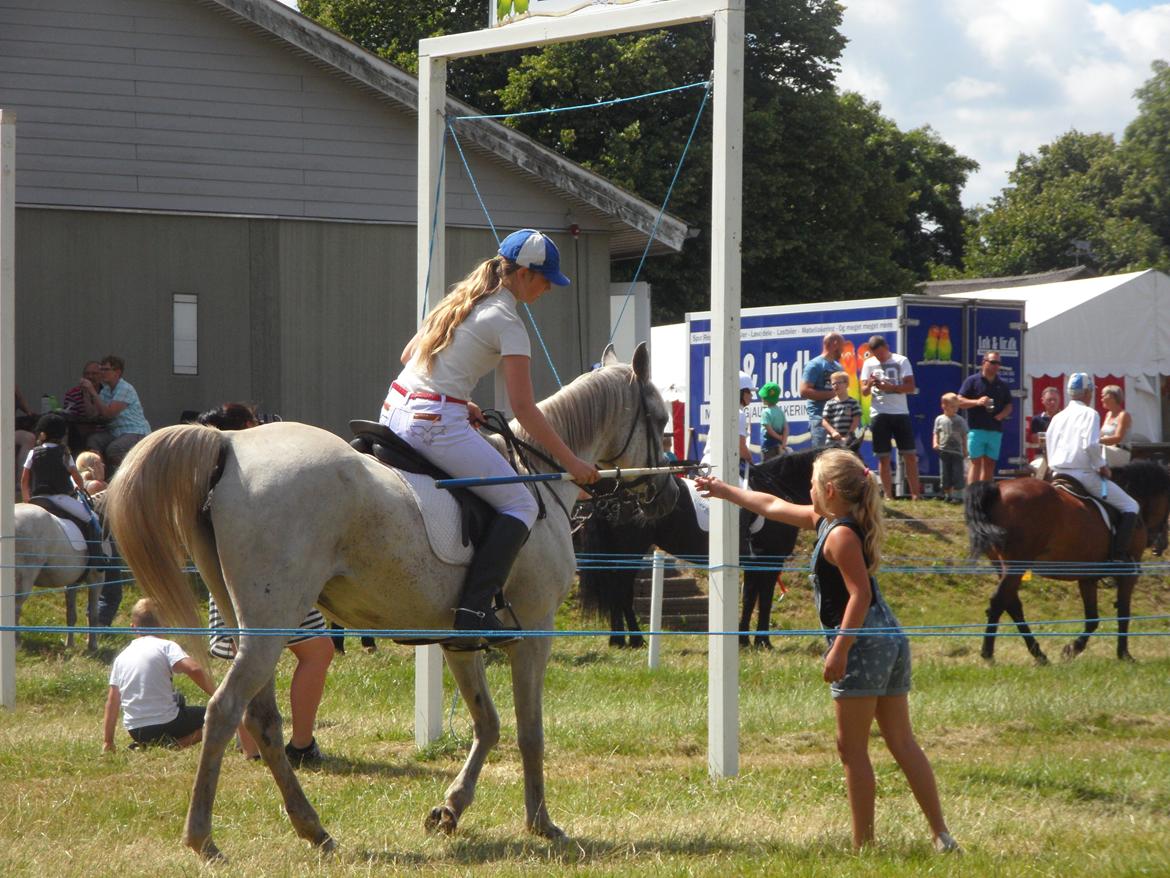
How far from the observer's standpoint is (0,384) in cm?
1059

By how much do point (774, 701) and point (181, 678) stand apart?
4955 millimetres

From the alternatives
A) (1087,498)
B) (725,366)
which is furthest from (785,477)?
(725,366)

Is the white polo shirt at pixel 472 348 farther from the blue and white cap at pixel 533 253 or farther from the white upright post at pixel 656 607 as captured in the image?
the white upright post at pixel 656 607

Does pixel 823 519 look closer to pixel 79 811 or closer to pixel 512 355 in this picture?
pixel 512 355

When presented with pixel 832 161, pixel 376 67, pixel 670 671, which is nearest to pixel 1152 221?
pixel 832 161

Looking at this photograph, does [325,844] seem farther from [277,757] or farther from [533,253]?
[533,253]

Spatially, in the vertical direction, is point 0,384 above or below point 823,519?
above

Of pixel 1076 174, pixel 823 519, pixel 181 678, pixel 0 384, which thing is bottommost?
pixel 181 678

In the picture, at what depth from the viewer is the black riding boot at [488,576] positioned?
638 cm

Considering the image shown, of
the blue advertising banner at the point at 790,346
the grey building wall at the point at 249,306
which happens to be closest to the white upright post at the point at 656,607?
the grey building wall at the point at 249,306

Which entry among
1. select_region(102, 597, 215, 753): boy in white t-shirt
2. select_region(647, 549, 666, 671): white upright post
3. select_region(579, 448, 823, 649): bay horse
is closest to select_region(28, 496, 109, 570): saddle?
select_region(579, 448, 823, 649): bay horse

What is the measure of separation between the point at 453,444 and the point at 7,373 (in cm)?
552

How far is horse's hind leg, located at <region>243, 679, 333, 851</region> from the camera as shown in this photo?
6410 mm

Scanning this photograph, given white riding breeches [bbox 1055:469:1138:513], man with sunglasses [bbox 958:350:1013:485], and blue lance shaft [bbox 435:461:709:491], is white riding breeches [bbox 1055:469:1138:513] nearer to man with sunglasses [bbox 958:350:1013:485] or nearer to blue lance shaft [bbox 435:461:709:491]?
man with sunglasses [bbox 958:350:1013:485]
